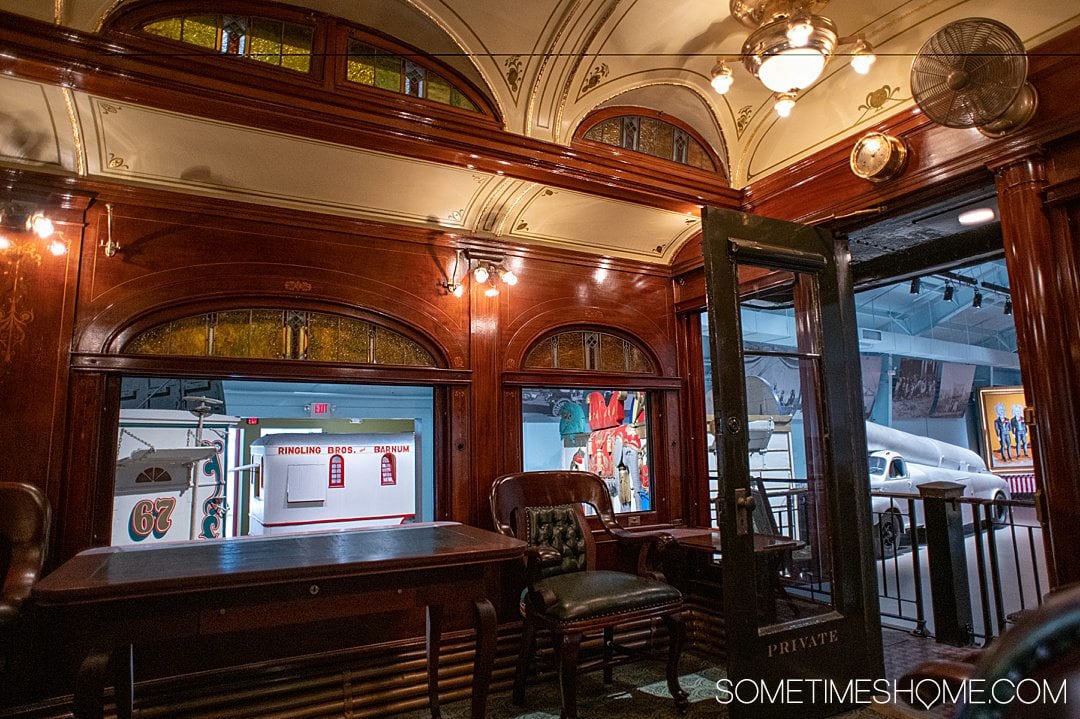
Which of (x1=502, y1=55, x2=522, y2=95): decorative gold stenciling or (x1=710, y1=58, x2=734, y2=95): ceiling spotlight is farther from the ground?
(x1=502, y1=55, x2=522, y2=95): decorative gold stenciling

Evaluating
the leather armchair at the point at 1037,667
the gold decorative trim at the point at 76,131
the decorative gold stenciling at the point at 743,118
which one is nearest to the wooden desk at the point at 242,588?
the gold decorative trim at the point at 76,131

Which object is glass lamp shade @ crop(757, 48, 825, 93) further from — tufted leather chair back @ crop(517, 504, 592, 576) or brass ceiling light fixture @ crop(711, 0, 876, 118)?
tufted leather chair back @ crop(517, 504, 592, 576)

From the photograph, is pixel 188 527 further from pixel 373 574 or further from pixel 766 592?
pixel 766 592

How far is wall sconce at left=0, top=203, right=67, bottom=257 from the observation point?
10.1ft

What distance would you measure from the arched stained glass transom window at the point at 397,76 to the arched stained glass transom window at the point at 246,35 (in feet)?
0.76

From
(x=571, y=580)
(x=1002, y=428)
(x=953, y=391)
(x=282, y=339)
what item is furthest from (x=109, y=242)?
(x=1002, y=428)

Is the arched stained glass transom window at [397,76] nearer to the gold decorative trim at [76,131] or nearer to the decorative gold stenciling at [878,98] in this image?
the gold decorative trim at [76,131]

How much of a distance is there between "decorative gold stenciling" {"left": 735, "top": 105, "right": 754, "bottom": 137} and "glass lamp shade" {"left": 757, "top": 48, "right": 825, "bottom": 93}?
1156 mm

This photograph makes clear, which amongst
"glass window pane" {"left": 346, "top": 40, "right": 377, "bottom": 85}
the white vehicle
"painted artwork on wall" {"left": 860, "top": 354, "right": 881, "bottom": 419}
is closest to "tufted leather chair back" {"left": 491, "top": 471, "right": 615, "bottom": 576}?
"glass window pane" {"left": 346, "top": 40, "right": 377, "bottom": 85}

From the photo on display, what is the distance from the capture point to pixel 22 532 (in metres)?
2.82

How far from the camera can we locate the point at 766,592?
121 inches

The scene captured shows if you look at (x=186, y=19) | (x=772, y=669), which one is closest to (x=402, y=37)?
(x=186, y=19)

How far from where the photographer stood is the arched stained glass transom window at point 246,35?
9.28ft

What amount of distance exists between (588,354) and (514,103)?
6.44 feet
